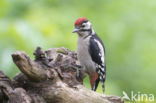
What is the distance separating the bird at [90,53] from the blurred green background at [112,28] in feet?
1.45

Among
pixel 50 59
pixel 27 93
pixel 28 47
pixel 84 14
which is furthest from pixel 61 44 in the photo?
pixel 84 14

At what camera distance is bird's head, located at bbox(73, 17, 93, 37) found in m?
7.37

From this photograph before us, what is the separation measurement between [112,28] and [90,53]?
6.96 ft

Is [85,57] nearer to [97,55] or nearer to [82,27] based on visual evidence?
[97,55]

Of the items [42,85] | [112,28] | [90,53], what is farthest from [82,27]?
[112,28]

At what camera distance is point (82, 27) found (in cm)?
743

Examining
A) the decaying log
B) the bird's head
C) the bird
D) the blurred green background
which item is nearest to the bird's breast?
the bird

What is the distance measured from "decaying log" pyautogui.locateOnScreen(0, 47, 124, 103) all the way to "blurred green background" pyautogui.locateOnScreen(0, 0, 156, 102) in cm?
135

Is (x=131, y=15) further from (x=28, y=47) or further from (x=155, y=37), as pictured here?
(x=28, y=47)

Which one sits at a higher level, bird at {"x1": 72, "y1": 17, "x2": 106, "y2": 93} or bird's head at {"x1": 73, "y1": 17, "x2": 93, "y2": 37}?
bird's head at {"x1": 73, "y1": 17, "x2": 93, "y2": 37}

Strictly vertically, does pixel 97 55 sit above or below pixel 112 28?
below

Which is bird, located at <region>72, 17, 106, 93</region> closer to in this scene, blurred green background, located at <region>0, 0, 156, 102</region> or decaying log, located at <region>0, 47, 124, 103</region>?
blurred green background, located at <region>0, 0, 156, 102</region>

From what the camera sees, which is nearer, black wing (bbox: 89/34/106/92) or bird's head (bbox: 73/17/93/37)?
bird's head (bbox: 73/17/93/37)

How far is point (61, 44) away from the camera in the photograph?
7859 mm
